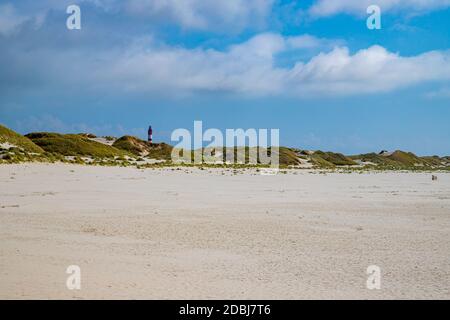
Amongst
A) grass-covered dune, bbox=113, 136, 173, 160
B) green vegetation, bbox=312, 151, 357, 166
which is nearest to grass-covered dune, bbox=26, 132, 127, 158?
grass-covered dune, bbox=113, 136, 173, 160

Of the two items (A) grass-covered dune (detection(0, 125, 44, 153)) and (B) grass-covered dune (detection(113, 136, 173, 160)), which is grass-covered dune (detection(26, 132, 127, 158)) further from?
(B) grass-covered dune (detection(113, 136, 173, 160))

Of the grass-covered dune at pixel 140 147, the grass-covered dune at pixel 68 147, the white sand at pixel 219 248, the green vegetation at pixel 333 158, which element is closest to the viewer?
the white sand at pixel 219 248

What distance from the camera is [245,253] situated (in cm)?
810

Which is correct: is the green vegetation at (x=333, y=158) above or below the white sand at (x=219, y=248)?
above

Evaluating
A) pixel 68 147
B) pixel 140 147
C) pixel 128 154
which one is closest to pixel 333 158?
pixel 140 147

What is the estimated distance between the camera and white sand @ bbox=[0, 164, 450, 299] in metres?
6.03

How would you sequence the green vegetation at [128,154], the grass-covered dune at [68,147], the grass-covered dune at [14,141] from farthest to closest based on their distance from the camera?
the grass-covered dune at [68,147] < the grass-covered dune at [14,141] < the green vegetation at [128,154]

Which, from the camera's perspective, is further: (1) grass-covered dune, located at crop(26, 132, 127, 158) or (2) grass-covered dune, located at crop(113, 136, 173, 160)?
(2) grass-covered dune, located at crop(113, 136, 173, 160)

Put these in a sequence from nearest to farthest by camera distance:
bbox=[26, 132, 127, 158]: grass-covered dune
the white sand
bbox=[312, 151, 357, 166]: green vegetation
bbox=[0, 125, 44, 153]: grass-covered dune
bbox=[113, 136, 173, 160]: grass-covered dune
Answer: the white sand, bbox=[0, 125, 44, 153]: grass-covered dune, bbox=[26, 132, 127, 158]: grass-covered dune, bbox=[113, 136, 173, 160]: grass-covered dune, bbox=[312, 151, 357, 166]: green vegetation

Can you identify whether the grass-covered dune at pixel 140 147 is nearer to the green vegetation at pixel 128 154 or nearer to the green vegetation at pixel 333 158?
the green vegetation at pixel 128 154

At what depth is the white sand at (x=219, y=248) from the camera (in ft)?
19.8

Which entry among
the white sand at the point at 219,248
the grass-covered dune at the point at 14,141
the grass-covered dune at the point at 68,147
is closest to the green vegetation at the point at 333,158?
the grass-covered dune at the point at 68,147
